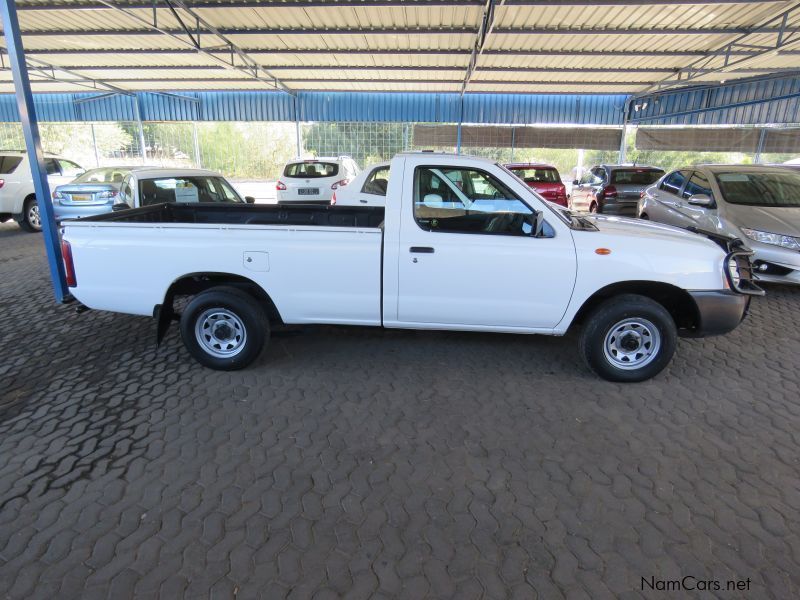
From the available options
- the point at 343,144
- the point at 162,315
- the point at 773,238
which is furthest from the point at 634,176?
the point at 343,144

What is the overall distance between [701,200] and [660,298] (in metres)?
3.88

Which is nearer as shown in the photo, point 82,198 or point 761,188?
point 761,188

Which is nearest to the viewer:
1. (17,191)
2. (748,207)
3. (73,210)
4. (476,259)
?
(476,259)

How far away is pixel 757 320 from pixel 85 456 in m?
7.09

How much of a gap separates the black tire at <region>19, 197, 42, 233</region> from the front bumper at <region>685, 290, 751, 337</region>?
14.2 m

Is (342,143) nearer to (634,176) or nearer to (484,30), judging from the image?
(484,30)

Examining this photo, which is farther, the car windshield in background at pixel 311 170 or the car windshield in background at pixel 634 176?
the car windshield in background at pixel 311 170

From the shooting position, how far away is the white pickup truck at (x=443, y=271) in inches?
163

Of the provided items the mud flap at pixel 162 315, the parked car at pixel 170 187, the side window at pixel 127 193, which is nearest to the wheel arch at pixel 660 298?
the mud flap at pixel 162 315

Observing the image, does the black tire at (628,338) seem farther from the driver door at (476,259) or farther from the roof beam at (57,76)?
the roof beam at (57,76)

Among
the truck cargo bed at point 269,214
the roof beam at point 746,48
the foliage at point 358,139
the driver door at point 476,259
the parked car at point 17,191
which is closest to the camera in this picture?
the driver door at point 476,259

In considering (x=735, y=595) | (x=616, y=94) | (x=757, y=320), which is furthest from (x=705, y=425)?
(x=616, y=94)

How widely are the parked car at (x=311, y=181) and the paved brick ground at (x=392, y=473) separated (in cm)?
937

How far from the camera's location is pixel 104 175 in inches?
534
